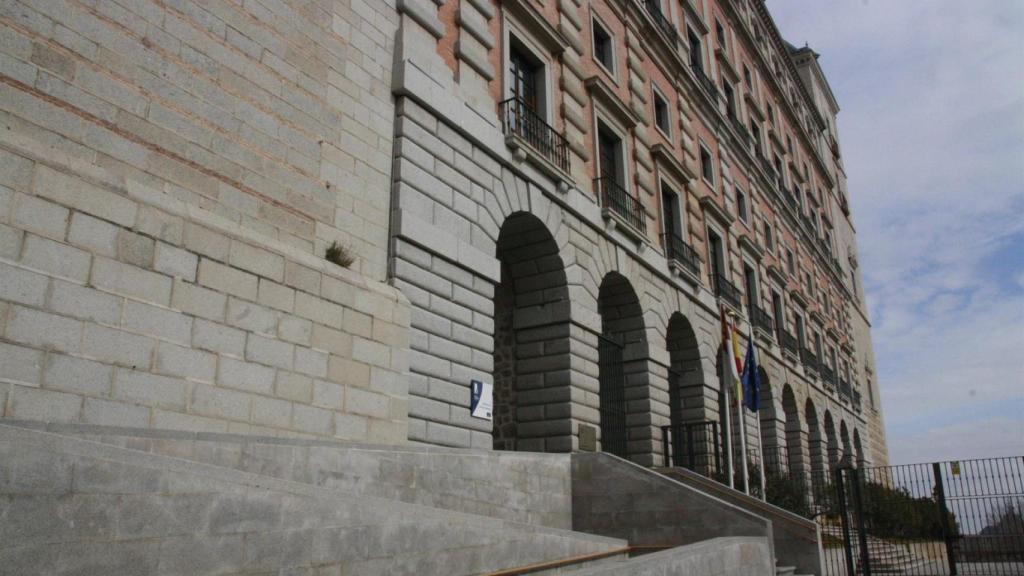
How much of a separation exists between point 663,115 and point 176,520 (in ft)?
65.8

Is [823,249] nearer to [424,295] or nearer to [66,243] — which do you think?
[424,295]

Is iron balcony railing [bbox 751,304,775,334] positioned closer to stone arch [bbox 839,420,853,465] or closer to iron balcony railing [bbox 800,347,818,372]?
iron balcony railing [bbox 800,347,818,372]

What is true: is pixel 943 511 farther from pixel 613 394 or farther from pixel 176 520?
pixel 176 520

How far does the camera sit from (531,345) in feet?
48.8

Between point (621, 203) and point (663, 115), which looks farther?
point (663, 115)

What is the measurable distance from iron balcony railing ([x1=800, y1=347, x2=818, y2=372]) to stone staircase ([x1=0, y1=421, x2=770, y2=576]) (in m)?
24.9

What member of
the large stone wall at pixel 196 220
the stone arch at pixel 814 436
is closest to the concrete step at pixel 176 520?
the large stone wall at pixel 196 220

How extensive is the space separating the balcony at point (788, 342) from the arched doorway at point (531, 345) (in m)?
16.9

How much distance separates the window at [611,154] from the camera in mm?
18203

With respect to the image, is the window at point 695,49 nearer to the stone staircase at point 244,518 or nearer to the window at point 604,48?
the window at point 604,48

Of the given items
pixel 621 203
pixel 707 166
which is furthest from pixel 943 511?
pixel 707 166

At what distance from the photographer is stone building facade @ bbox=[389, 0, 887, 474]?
11477mm

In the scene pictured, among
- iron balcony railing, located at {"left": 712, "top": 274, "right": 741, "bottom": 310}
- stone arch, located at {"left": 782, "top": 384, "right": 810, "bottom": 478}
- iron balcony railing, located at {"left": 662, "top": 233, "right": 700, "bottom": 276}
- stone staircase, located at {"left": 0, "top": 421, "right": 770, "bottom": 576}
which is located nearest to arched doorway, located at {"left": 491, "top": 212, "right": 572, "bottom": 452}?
stone staircase, located at {"left": 0, "top": 421, "right": 770, "bottom": 576}

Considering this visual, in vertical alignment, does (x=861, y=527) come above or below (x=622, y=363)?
below
